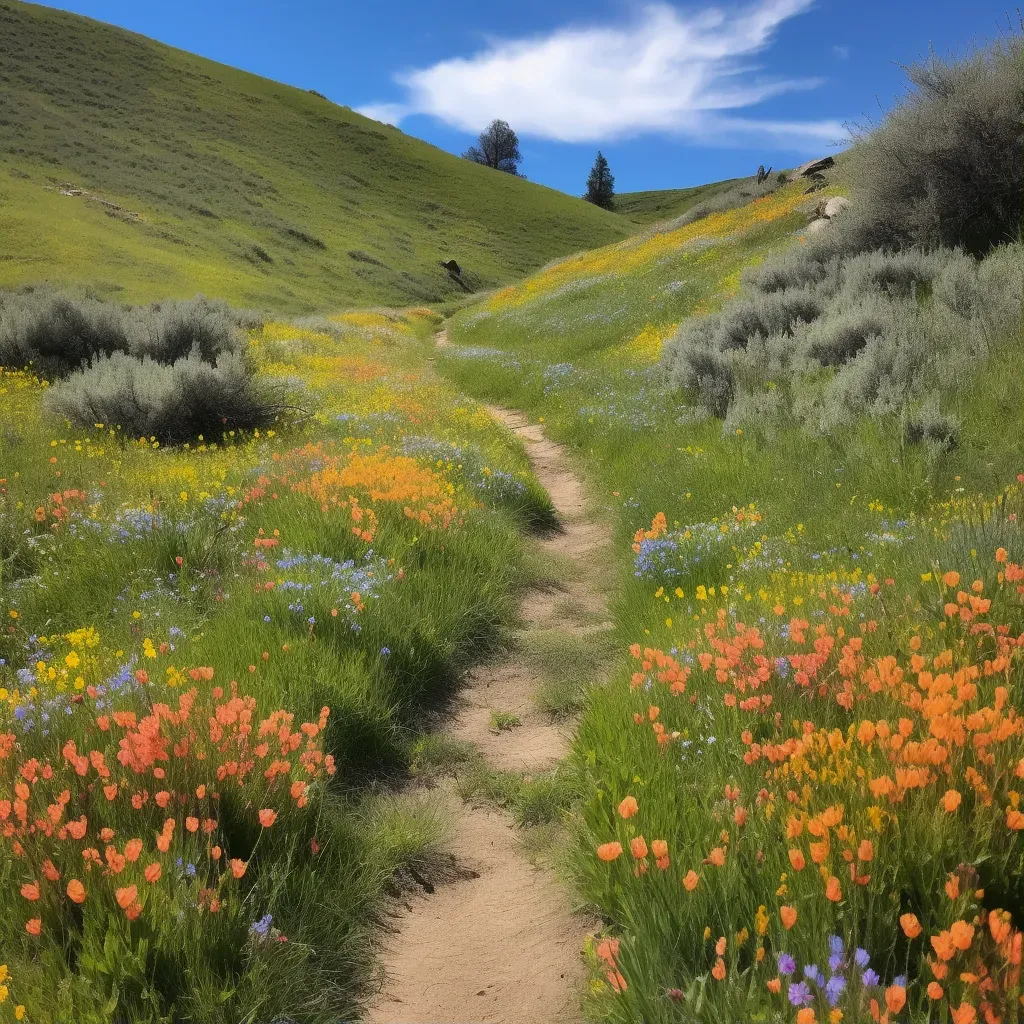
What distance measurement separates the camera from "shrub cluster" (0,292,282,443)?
10344 mm

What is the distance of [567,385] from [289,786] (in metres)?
13.7

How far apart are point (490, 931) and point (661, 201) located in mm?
172530

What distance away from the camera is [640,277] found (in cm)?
2767

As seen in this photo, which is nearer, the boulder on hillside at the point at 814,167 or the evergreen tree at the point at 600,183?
the boulder on hillside at the point at 814,167

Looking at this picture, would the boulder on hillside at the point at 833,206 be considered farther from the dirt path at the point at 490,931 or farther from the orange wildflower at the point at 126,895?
the orange wildflower at the point at 126,895

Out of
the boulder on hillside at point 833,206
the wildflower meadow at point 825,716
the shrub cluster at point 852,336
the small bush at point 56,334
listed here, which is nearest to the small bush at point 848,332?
the shrub cluster at point 852,336

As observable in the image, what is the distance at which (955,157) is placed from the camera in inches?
444

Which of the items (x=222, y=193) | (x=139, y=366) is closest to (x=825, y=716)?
(x=139, y=366)

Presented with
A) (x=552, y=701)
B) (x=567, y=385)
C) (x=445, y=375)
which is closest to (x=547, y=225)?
(x=445, y=375)

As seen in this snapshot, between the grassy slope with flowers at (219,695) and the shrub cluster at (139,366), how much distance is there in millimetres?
1043

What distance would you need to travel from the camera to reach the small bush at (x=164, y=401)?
33.6 ft

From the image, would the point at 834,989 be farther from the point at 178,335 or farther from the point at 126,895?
the point at 178,335

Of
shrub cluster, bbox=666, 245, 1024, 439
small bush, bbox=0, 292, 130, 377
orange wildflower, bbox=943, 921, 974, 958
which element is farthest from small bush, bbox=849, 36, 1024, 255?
small bush, bbox=0, 292, 130, 377

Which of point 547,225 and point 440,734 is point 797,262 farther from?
point 547,225
